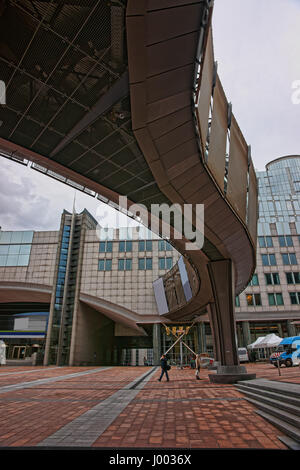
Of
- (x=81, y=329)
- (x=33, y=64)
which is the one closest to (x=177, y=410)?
(x=33, y=64)

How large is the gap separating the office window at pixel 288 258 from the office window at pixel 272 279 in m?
2.67

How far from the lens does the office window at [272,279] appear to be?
43.0m

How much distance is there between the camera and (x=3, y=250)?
153 feet

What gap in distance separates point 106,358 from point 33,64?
5249 centimetres

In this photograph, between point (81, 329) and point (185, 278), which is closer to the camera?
point (185, 278)

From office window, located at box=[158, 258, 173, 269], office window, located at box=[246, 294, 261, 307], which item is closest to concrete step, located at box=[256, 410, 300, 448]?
office window, located at box=[158, 258, 173, 269]

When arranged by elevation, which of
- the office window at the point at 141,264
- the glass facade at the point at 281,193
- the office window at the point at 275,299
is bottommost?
the office window at the point at 275,299

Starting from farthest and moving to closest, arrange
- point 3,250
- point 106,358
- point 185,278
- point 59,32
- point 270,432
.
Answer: point 106,358
point 3,250
point 185,278
point 59,32
point 270,432

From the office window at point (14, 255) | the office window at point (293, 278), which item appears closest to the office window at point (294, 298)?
the office window at point (293, 278)

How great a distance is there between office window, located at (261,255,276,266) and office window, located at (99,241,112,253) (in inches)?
955

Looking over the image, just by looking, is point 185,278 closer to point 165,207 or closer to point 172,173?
point 165,207

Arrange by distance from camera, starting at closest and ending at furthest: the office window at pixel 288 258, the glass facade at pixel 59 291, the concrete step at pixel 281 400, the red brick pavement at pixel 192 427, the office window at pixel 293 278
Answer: the red brick pavement at pixel 192 427 < the concrete step at pixel 281 400 < the glass facade at pixel 59 291 < the office window at pixel 293 278 < the office window at pixel 288 258

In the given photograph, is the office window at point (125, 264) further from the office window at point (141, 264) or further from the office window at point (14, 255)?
the office window at point (14, 255)

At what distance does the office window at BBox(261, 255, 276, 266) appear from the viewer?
44219 mm
